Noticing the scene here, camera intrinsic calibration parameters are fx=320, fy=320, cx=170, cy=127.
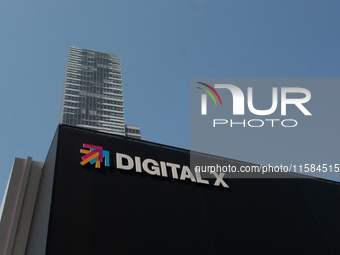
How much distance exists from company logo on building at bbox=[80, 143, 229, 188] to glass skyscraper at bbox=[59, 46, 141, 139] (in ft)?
365

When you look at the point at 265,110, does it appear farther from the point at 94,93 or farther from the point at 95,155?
the point at 94,93

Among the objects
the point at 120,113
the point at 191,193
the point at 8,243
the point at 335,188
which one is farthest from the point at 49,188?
the point at 120,113

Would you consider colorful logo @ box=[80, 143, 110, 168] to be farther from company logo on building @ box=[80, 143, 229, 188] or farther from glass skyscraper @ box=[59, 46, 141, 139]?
glass skyscraper @ box=[59, 46, 141, 139]

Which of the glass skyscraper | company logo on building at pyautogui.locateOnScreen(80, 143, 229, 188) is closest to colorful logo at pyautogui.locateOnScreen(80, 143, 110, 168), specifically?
company logo on building at pyautogui.locateOnScreen(80, 143, 229, 188)

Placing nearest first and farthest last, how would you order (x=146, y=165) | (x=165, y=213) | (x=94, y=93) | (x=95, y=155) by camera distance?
(x=165, y=213) → (x=95, y=155) → (x=146, y=165) → (x=94, y=93)

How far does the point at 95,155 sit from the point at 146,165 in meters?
1.93

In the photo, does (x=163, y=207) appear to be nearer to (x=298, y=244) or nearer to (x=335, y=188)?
(x=298, y=244)

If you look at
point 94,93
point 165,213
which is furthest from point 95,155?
point 94,93

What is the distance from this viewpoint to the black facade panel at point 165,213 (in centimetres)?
934

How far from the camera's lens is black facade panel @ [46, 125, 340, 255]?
368 inches

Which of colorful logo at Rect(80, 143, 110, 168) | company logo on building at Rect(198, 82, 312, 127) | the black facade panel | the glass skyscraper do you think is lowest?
the black facade panel

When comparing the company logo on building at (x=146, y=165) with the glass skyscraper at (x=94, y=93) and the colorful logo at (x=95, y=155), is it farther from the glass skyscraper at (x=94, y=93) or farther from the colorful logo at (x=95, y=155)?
the glass skyscraper at (x=94, y=93)

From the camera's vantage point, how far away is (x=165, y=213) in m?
10.8

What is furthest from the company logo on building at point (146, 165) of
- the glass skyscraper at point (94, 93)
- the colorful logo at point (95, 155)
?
the glass skyscraper at point (94, 93)
